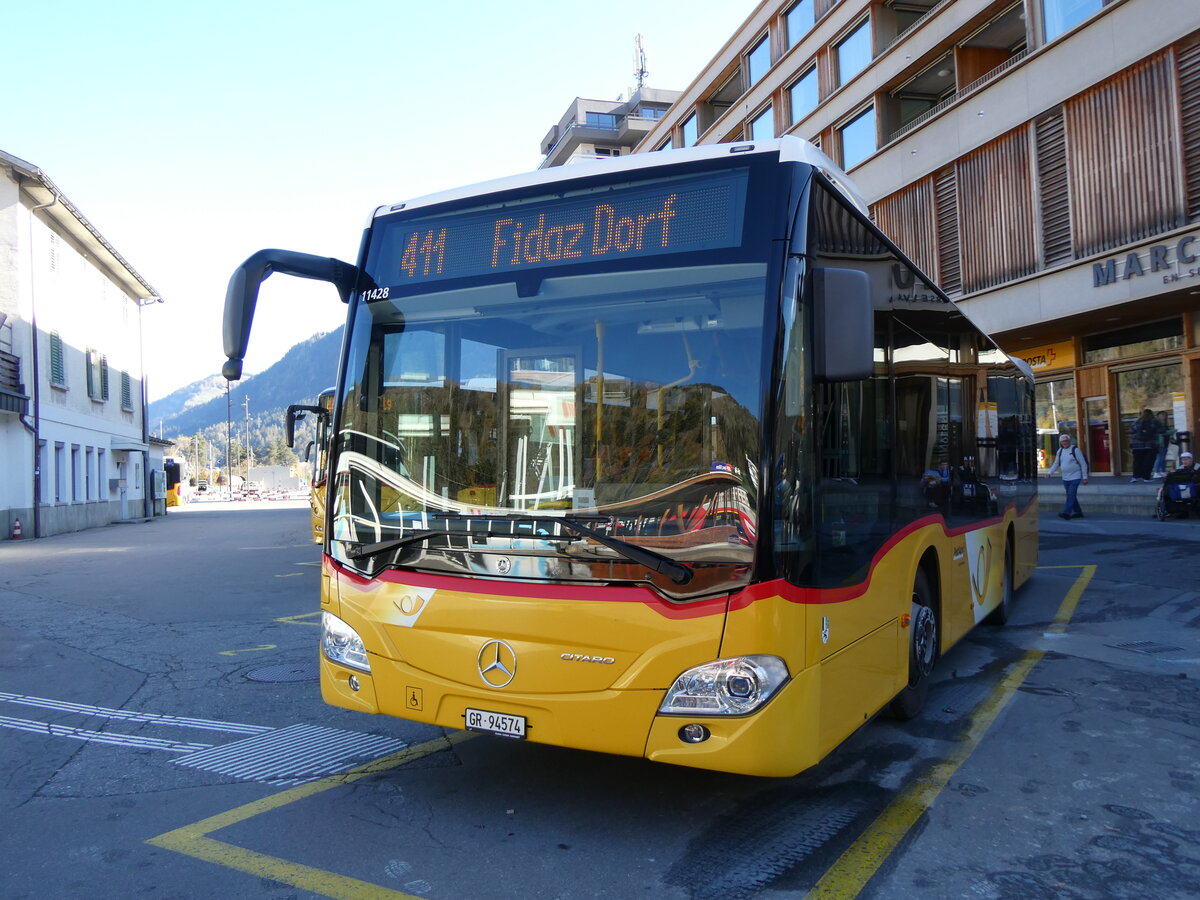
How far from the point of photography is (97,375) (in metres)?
33.7

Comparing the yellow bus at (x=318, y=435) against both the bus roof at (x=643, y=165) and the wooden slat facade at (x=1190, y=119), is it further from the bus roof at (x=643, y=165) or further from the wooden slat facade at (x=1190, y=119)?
the wooden slat facade at (x=1190, y=119)

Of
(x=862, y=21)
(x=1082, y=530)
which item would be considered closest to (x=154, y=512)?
(x=862, y=21)

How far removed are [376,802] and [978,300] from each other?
74.1ft

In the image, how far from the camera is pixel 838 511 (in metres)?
4.02

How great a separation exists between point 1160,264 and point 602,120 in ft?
175

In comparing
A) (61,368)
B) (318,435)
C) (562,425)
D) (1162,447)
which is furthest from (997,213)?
(61,368)

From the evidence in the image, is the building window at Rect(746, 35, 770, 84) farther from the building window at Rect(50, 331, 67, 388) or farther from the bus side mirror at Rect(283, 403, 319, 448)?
the bus side mirror at Rect(283, 403, 319, 448)

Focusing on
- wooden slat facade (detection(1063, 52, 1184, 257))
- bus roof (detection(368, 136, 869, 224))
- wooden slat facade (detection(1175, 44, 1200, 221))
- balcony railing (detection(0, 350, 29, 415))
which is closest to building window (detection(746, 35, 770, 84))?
wooden slat facade (detection(1063, 52, 1184, 257))

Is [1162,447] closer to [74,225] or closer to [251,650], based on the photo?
[251,650]

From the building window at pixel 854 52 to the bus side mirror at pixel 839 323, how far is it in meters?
27.5

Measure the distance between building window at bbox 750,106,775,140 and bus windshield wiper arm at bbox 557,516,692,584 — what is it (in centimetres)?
3290

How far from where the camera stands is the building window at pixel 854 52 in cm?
2797

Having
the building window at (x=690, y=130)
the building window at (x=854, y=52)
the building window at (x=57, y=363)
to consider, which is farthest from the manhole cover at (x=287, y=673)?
the building window at (x=690, y=130)

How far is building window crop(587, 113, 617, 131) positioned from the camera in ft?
217
